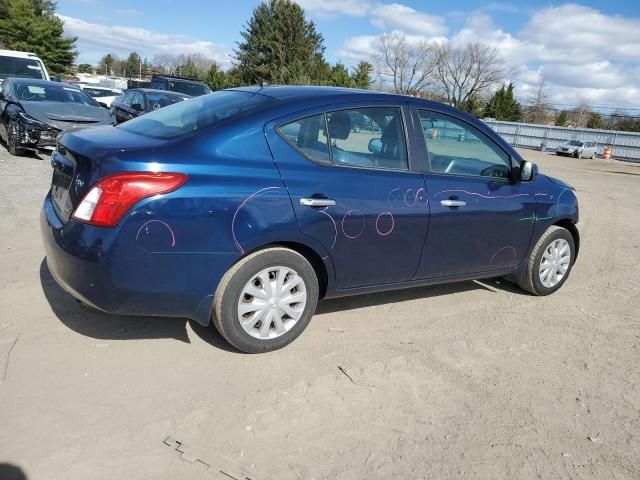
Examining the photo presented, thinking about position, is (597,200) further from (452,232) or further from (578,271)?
(452,232)

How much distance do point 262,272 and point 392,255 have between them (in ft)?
3.34

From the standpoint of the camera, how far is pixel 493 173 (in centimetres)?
441

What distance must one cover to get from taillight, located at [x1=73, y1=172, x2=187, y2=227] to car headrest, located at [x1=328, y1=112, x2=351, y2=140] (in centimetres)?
119

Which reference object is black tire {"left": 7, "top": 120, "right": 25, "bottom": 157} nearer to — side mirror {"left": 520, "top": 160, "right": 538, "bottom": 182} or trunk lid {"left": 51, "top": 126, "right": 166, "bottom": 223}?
trunk lid {"left": 51, "top": 126, "right": 166, "bottom": 223}

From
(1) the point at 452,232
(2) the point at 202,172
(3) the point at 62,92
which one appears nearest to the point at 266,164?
(2) the point at 202,172

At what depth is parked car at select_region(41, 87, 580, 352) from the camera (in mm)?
2906

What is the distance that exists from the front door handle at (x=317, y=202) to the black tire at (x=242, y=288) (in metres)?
0.31

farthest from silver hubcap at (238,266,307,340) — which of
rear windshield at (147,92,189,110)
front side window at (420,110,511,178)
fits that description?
rear windshield at (147,92,189,110)

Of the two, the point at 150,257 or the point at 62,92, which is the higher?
the point at 62,92

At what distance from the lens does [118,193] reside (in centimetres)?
284

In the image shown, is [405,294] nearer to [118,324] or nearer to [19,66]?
[118,324]

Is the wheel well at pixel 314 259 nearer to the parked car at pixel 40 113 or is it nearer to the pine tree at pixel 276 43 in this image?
the parked car at pixel 40 113

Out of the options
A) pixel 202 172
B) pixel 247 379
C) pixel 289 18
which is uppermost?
pixel 289 18

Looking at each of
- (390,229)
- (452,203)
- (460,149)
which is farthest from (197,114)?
(460,149)
